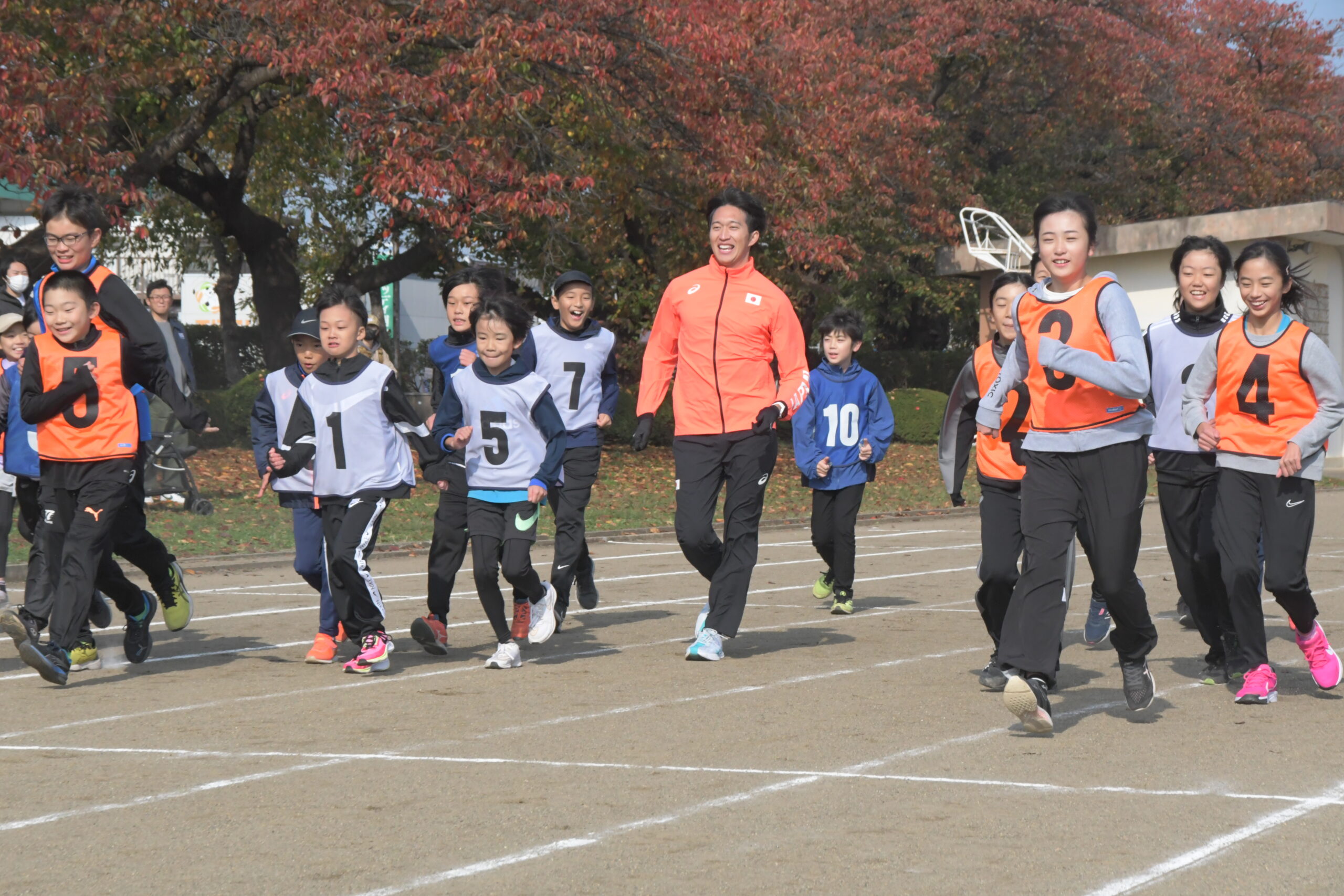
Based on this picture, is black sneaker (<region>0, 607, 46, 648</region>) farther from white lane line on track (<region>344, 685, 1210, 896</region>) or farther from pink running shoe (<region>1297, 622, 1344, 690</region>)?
pink running shoe (<region>1297, 622, 1344, 690</region>)

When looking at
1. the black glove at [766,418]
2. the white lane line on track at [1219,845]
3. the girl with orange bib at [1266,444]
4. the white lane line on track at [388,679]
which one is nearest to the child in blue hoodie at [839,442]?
the white lane line on track at [388,679]

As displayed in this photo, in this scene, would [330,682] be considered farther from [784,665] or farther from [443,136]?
[443,136]

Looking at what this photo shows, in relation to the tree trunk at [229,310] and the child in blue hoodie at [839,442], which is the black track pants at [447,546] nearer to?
the child in blue hoodie at [839,442]

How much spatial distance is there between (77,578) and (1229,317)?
5795mm

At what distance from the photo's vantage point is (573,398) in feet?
31.9

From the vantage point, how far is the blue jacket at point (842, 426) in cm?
1090

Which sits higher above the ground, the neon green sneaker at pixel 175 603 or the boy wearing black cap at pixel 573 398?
the boy wearing black cap at pixel 573 398

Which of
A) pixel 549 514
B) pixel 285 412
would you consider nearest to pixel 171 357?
pixel 549 514

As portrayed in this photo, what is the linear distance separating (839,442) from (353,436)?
3851 millimetres

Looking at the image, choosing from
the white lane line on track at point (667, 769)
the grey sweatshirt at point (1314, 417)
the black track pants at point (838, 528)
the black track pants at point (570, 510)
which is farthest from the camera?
the black track pants at point (838, 528)

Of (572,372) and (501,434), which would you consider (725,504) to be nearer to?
(501,434)

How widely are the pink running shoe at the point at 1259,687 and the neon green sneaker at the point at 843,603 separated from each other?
375cm

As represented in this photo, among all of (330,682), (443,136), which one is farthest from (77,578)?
(443,136)

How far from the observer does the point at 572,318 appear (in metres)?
9.79
